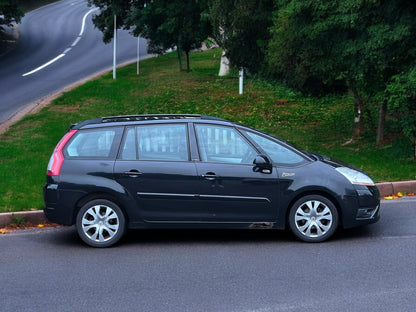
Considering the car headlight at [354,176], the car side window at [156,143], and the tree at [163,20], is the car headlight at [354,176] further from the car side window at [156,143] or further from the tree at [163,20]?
the tree at [163,20]

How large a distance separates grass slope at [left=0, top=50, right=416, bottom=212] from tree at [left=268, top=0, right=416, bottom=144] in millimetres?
1580

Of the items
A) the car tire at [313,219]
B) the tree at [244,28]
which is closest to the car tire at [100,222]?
the car tire at [313,219]

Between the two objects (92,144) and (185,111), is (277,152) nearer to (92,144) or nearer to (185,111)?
(92,144)

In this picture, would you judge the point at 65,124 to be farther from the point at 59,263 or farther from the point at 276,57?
the point at 59,263

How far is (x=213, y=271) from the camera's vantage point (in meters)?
7.16

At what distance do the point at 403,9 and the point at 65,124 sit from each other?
9387 millimetres

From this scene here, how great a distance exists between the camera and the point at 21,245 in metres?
8.35

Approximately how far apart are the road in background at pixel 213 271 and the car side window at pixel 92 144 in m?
1.10

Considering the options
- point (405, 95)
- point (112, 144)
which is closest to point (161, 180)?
point (112, 144)

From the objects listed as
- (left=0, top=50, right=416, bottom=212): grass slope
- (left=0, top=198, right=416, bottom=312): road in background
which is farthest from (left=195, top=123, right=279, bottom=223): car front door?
(left=0, top=50, right=416, bottom=212): grass slope

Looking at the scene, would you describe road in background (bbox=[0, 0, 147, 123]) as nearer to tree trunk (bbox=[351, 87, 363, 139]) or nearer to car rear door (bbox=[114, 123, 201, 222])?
tree trunk (bbox=[351, 87, 363, 139])

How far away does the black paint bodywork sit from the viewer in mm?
8156

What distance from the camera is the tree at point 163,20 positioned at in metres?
28.9

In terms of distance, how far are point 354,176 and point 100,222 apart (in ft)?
10.1
